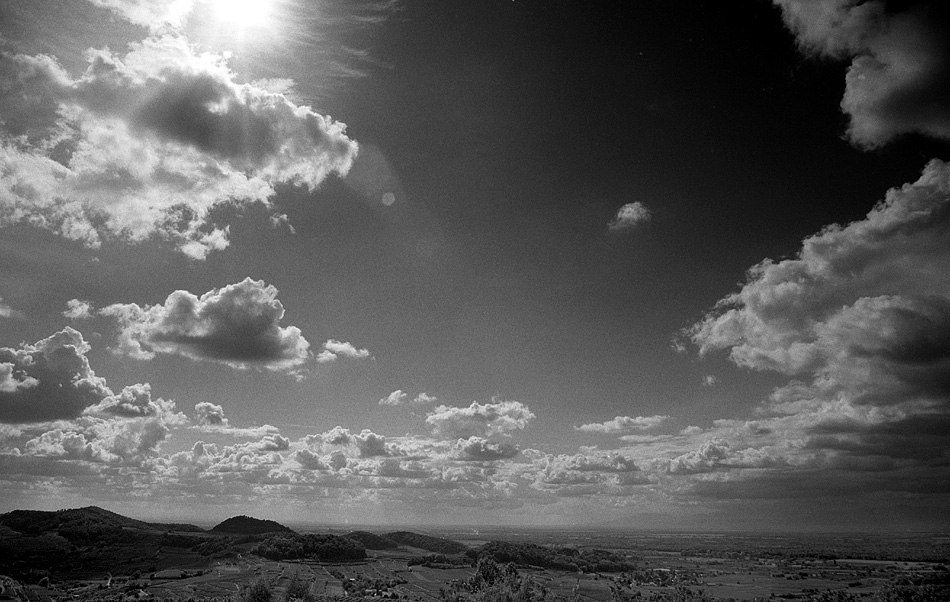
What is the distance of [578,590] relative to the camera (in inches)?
6673

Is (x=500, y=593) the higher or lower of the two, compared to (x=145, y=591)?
higher

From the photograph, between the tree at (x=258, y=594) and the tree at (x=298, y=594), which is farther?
the tree at (x=258, y=594)

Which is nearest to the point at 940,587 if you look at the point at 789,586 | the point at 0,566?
the point at 789,586

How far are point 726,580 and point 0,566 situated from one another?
270845 mm

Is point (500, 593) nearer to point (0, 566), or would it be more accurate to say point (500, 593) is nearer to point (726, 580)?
point (726, 580)

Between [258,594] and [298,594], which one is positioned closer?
[258,594]

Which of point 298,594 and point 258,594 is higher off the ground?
point 258,594

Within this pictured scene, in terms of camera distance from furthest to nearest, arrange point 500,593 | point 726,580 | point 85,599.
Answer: point 726,580
point 85,599
point 500,593

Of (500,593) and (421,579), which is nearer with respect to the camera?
(500,593)

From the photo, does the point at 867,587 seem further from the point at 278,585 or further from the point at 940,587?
the point at 278,585

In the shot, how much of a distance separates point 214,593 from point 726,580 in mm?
176917

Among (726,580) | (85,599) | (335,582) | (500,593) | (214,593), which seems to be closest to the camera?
(500,593)

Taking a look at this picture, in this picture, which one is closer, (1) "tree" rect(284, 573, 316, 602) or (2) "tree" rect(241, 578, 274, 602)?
(1) "tree" rect(284, 573, 316, 602)

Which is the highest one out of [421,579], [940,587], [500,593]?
[500,593]
